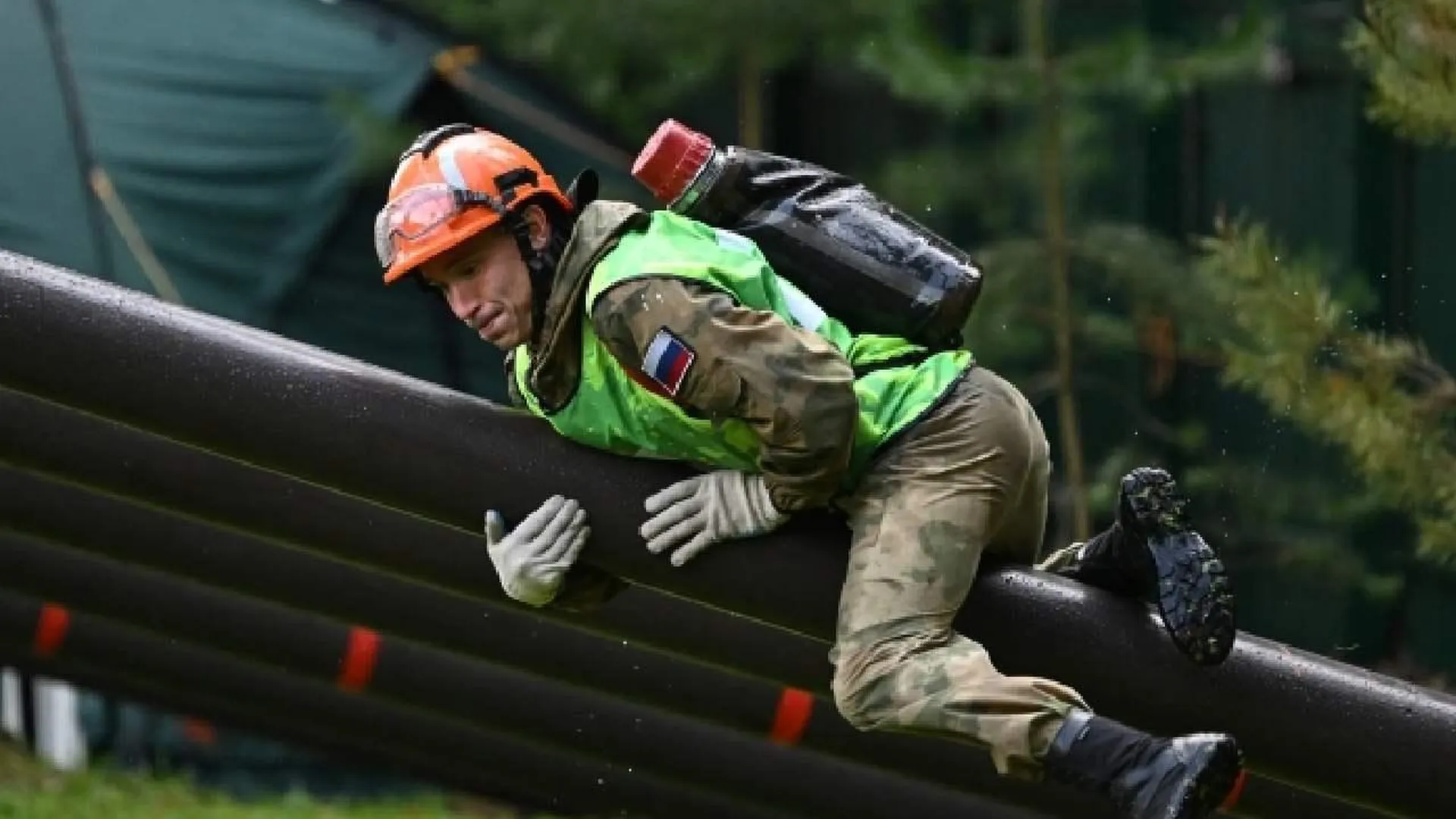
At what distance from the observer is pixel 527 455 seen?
193 inches

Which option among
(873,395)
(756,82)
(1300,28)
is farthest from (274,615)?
(1300,28)

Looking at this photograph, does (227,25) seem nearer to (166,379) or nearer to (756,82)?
(756,82)

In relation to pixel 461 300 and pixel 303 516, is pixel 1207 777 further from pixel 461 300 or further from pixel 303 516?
pixel 303 516

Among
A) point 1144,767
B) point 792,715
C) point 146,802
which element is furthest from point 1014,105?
point 1144,767

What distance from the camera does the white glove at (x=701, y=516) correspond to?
4.77 metres

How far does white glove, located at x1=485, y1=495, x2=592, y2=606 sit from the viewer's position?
4832 millimetres

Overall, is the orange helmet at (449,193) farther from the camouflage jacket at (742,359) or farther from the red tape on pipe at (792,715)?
the red tape on pipe at (792,715)

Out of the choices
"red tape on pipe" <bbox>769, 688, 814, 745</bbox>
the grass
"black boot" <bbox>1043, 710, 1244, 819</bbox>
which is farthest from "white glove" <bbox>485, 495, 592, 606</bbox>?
the grass

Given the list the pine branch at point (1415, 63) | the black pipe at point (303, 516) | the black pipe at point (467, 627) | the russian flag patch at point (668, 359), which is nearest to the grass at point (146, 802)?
the black pipe at point (467, 627)

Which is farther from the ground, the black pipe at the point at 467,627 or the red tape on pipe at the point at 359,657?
the black pipe at the point at 467,627

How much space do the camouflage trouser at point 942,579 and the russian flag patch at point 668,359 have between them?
49cm

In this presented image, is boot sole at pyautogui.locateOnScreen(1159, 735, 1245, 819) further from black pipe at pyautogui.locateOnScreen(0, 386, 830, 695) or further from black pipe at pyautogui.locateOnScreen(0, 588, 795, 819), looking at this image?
black pipe at pyautogui.locateOnScreen(0, 588, 795, 819)

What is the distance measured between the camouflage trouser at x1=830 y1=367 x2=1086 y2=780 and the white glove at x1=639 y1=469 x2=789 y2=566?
0.17 metres

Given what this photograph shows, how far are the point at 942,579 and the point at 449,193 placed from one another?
1039 mm
